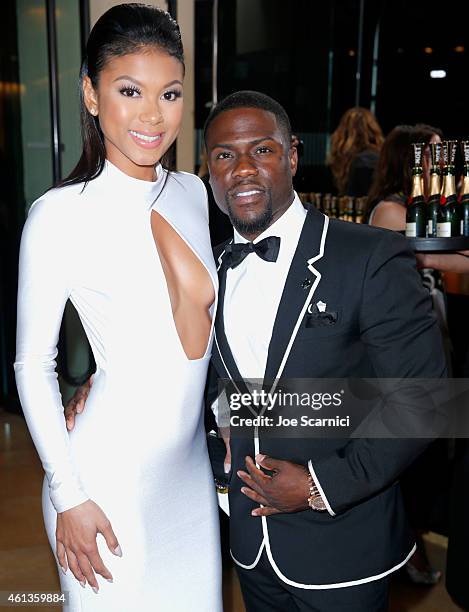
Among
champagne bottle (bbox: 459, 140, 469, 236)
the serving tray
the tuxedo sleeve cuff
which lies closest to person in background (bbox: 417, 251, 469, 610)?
the serving tray

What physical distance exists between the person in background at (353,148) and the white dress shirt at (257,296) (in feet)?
9.70

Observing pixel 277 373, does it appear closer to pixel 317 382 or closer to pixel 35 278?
pixel 317 382

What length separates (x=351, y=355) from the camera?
59.0 inches

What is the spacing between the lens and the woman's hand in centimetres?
141

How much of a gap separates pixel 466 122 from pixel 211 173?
5399 mm

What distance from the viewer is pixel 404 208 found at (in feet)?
10.7

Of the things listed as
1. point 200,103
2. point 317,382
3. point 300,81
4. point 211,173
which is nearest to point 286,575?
point 317,382

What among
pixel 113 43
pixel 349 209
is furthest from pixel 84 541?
pixel 349 209

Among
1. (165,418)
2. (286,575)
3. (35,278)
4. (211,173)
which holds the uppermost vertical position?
(211,173)

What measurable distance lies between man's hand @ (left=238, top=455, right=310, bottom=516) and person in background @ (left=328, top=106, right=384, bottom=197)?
319 cm

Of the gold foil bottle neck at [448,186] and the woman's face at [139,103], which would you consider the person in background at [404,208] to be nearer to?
the gold foil bottle neck at [448,186]

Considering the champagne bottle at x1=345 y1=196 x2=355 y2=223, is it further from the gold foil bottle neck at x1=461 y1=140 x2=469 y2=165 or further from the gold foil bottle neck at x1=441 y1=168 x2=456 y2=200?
the gold foil bottle neck at x1=461 y1=140 x2=469 y2=165

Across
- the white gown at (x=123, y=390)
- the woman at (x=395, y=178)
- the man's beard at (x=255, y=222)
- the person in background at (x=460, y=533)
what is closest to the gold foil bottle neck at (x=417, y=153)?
the woman at (x=395, y=178)

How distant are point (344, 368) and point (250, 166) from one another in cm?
47
